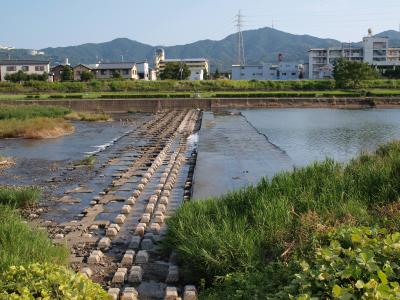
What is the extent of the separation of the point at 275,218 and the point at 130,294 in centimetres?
196

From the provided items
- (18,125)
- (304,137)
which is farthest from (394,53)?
(18,125)

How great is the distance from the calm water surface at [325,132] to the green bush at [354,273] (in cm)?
1291

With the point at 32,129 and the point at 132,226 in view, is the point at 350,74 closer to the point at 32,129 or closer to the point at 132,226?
the point at 32,129

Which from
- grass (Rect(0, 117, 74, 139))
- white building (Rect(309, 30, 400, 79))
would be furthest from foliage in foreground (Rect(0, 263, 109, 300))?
white building (Rect(309, 30, 400, 79))

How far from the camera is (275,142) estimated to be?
23312 mm

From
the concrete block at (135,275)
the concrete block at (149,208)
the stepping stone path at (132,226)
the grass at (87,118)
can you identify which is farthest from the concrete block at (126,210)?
the grass at (87,118)

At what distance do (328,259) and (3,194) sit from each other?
7.81 metres

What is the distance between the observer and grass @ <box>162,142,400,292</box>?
5.14 meters

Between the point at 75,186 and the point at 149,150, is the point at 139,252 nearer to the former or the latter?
the point at 75,186

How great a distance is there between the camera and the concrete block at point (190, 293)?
4.99 m

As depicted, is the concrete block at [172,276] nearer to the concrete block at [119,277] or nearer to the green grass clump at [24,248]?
the concrete block at [119,277]

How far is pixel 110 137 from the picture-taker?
25.7 meters

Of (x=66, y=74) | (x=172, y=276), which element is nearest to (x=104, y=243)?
(x=172, y=276)

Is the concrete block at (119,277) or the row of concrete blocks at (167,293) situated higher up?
the row of concrete blocks at (167,293)
